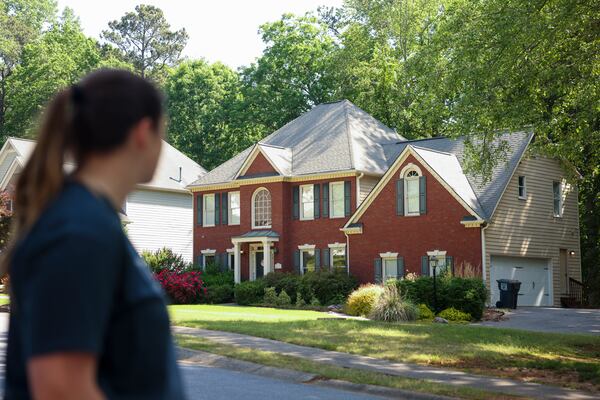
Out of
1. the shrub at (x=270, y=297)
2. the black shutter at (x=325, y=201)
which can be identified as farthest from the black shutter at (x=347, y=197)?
the shrub at (x=270, y=297)

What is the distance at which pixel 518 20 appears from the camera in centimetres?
1972

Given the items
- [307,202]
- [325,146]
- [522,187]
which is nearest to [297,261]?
[307,202]

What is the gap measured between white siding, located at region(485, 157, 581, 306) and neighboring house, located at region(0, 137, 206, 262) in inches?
799

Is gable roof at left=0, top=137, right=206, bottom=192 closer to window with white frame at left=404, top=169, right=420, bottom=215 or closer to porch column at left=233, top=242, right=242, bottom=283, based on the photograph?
porch column at left=233, top=242, right=242, bottom=283

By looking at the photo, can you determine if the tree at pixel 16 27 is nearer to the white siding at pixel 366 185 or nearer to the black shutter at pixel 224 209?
the black shutter at pixel 224 209

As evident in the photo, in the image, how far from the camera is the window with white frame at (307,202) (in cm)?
4038

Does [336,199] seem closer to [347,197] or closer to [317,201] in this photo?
[347,197]

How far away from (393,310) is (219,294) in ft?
44.8

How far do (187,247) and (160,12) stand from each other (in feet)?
125

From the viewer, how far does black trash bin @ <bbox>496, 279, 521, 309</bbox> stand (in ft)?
107

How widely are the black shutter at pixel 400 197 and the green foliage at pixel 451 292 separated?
275 inches

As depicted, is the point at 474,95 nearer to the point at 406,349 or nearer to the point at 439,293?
the point at 406,349

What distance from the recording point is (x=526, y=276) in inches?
1444

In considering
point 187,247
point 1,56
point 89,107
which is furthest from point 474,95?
point 1,56
